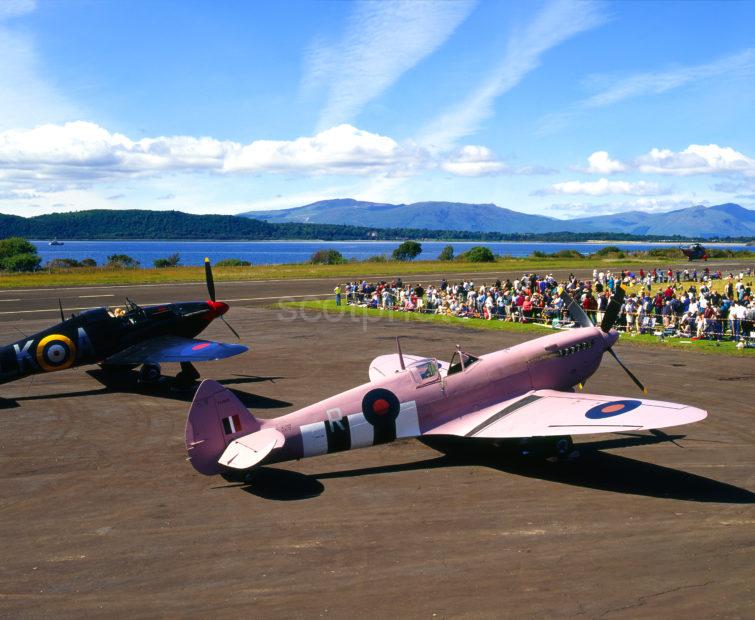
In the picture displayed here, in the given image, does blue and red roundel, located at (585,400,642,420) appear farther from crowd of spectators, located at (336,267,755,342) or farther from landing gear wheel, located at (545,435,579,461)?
crowd of spectators, located at (336,267,755,342)

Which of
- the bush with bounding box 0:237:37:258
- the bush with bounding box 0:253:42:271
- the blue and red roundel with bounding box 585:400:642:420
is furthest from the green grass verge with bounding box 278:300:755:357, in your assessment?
the bush with bounding box 0:237:37:258

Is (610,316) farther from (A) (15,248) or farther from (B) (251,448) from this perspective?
(A) (15,248)

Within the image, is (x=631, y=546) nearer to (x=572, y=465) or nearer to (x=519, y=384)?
(x=572, y=465)

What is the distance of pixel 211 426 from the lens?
36.4 feet

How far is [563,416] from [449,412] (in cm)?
225

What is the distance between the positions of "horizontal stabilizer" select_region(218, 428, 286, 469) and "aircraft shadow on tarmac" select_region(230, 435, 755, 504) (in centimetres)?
76

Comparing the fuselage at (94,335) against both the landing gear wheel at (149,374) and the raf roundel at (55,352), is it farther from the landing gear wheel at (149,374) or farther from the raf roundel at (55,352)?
the landing gear wheel at (149,374)

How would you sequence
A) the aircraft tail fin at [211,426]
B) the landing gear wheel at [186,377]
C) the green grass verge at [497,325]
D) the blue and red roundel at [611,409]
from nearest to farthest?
the aircraft tail fin at [211,426]
the blue and red roundel at [611,409]
the landing gear wheel at [186,377]
the green grass verge at [497,325]

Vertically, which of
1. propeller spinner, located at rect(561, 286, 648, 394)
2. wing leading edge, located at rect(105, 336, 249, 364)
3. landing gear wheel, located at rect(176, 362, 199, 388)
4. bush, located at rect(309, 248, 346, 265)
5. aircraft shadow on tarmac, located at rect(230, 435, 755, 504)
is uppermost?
bush, located at rect(309, 248, 346, 265)

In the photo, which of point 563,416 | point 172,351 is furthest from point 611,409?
point 172,351

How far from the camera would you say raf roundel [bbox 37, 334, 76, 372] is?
1809 centimetres

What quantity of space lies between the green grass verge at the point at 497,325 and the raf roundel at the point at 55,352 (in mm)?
19719

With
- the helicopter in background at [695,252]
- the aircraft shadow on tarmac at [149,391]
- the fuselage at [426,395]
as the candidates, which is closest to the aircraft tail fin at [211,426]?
the fuselage at [426,395]

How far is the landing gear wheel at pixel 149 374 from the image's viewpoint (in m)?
19.9
